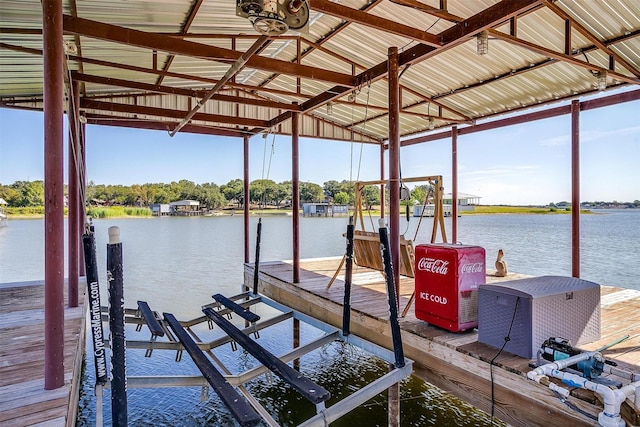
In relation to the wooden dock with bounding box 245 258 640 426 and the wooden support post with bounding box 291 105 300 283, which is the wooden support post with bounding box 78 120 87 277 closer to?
the wooden support post with bounding box 291 105 300 283

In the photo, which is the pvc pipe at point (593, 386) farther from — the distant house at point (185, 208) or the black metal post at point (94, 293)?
the distant house at point (185, 208)

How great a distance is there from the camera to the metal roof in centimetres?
423

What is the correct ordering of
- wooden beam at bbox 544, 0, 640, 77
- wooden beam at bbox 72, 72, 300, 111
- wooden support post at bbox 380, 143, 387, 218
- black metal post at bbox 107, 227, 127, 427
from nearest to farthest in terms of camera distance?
black metal post at bbox 107, 227, 127, 427, wooden beam at bbox 544, 0, 640, 77, wooden beam at bbox 72, 72, 300, 111, wooden support post at bbox 380, 143, 387, 218

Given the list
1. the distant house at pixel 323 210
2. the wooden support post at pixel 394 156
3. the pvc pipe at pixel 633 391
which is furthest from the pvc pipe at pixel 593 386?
the distant house at pixel 323 210

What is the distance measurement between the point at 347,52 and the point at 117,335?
540cm

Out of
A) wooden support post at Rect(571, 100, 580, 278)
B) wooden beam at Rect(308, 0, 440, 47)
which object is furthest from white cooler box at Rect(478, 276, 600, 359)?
wooden support post at Rect(571, 100, 580, 278)

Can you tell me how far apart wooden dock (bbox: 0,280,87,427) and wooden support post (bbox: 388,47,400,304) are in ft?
11.4

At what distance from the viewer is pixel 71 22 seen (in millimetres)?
3936

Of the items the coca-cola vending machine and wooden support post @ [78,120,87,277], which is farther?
wooden support post @ [78,120,87,277]

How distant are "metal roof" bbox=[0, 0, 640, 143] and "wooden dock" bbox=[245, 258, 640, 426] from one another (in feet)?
10.2

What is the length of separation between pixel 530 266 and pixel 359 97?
1268cm

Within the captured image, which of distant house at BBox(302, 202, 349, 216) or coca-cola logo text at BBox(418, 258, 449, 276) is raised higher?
distant house at BBox(302, 202, 349, 216)

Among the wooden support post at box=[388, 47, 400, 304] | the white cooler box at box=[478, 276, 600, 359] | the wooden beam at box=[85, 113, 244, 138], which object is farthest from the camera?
the wooden beam at box=[85, 113, 244, 138]

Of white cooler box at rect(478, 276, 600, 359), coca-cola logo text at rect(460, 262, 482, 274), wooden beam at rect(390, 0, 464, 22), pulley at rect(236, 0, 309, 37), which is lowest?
white cooler box at rect(478, 276, 600, 359)
